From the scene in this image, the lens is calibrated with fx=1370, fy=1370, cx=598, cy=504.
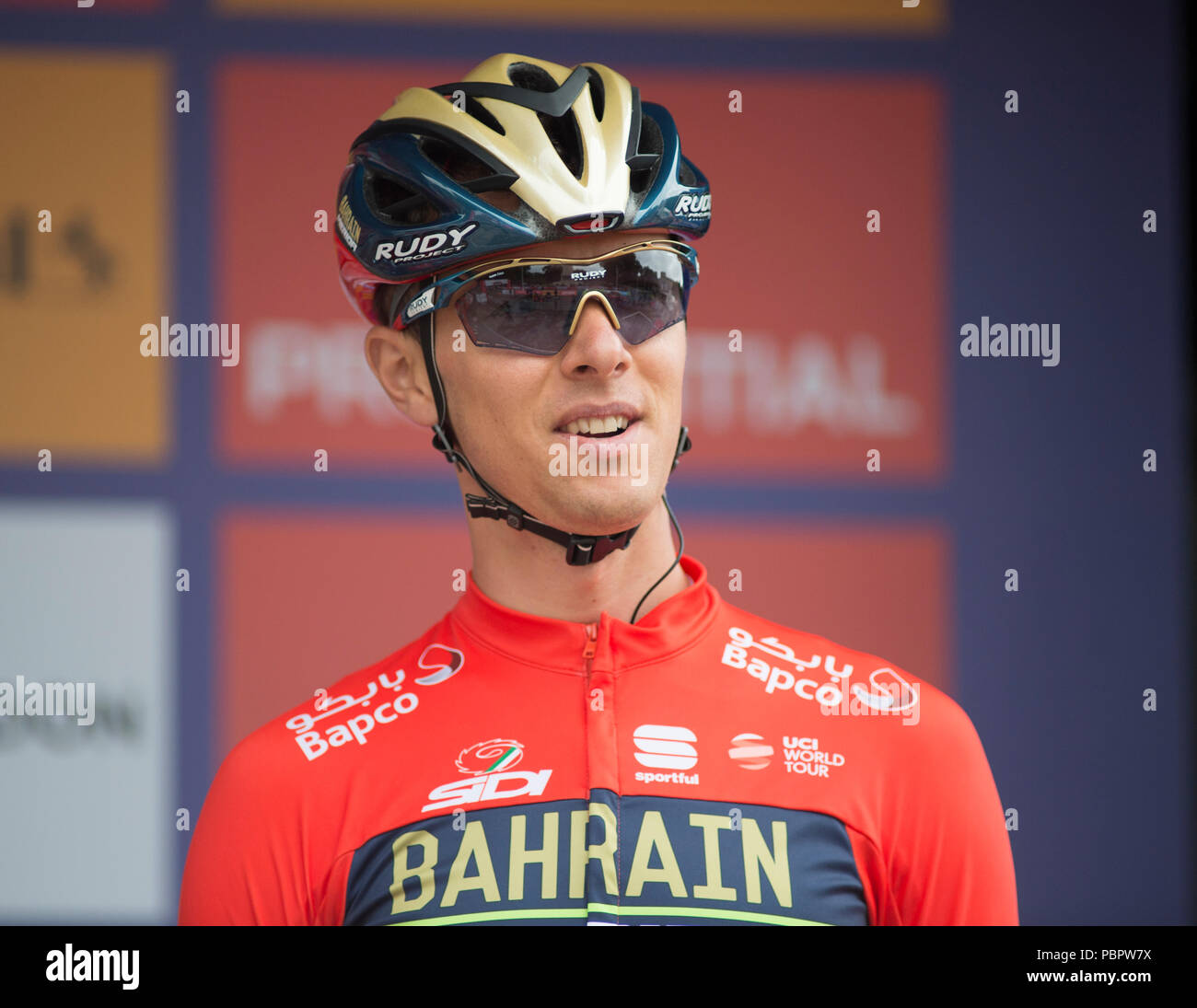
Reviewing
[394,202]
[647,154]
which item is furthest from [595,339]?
[394,202]

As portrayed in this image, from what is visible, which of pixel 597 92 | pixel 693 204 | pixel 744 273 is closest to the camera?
pixel 693 204

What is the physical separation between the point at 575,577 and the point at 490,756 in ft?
0.98

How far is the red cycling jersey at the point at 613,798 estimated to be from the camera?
6.03ft

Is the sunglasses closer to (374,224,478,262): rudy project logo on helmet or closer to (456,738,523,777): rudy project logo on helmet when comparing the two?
(374,224,478,262): rudy project logo on helmet

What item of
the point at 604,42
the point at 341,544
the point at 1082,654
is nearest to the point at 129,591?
the point at 341,544

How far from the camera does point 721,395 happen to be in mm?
3580

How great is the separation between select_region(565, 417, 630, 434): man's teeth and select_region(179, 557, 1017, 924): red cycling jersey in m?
0.28

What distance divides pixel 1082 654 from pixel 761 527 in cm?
92

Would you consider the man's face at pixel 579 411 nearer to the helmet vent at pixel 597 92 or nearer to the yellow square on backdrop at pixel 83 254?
the helmet vent at pixel 597 92

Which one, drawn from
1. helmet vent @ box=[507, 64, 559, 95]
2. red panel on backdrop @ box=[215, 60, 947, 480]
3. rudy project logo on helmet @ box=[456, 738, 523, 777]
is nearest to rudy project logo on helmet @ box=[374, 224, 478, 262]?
helmet vent @ box=[507, 64, 559, 95]

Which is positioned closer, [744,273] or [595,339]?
[595,339]

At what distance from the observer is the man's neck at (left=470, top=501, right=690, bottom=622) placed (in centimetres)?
207

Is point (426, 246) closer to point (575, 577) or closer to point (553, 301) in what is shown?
point (553, 301)

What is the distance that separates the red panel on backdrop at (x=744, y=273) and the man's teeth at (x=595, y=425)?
63.3 inches
